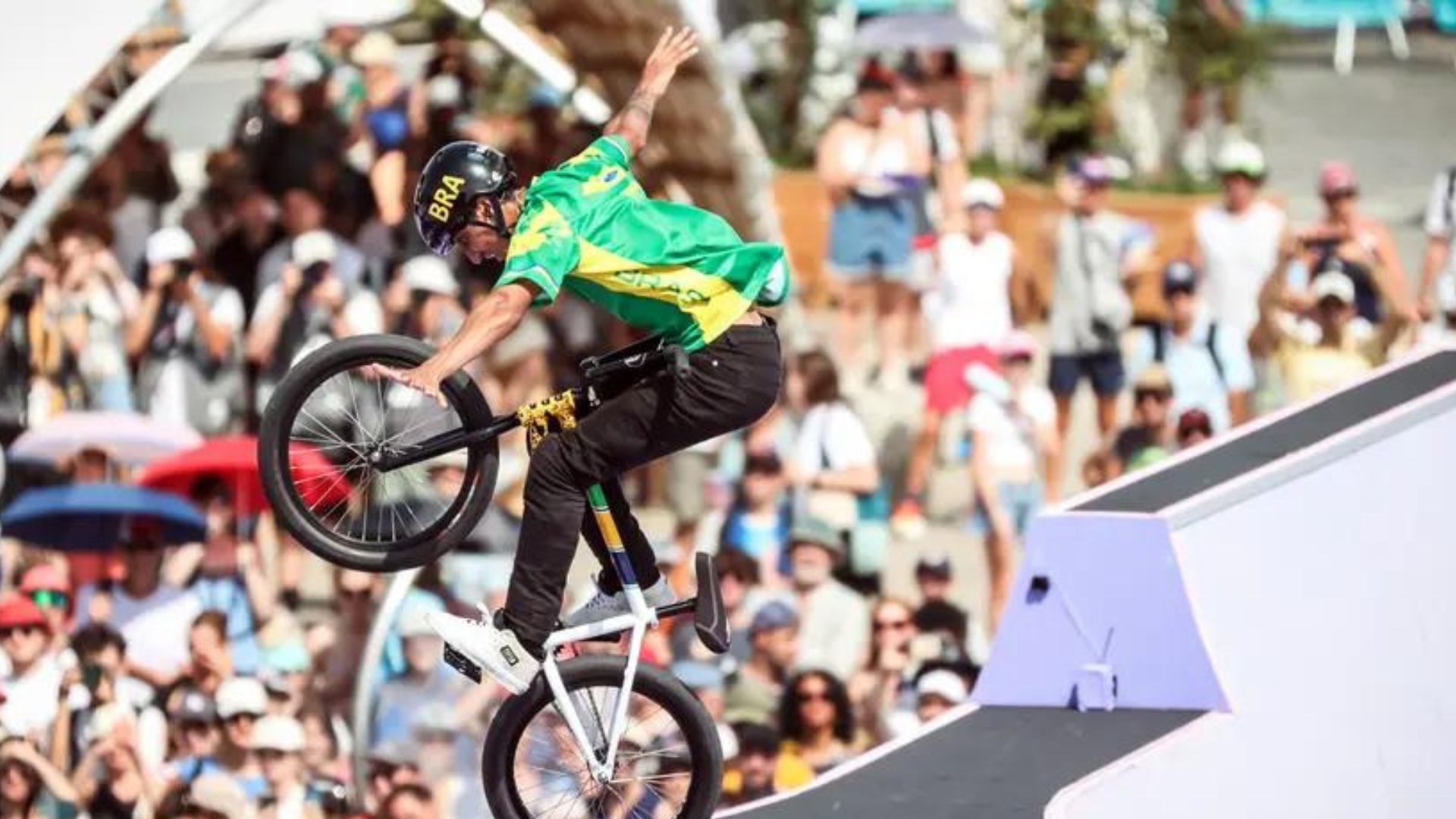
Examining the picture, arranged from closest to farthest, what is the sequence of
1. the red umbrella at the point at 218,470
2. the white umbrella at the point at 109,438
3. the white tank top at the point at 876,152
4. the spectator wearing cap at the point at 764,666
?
the spectator wearing cap at the point at 764,666 → the red umbrella at the point at 218,470 → the white umbrella at the point at 109,438 → the white tank top at the point at 876,152

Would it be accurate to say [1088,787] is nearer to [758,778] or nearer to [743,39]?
[758,778]

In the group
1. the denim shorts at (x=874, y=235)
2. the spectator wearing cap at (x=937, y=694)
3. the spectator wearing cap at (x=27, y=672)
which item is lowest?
the spectator wearing cap at (x=937, y=694)

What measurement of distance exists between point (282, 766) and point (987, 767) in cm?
310

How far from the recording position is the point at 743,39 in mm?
20328

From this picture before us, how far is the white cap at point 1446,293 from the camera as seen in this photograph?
1347cm

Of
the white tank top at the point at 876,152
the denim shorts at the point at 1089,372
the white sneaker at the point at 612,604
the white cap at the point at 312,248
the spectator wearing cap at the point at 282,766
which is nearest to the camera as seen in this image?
the white sneaker at the point at 612,604

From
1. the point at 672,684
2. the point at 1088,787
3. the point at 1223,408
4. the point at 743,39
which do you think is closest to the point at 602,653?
the point at 672,684

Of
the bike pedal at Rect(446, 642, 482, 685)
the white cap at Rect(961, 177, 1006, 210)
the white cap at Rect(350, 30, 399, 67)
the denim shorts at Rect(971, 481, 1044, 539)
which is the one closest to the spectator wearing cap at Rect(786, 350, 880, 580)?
the denim shorts at Rect(971, 481, 1044, 539)

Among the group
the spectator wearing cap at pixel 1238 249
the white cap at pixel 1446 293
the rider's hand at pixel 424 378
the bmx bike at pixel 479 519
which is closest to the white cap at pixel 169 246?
the spectator wearing cap at pixel 1238 249

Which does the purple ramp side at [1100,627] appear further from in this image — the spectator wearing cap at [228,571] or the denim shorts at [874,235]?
the denim shorts at [874,235]

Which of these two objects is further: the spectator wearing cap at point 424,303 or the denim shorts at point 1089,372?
the denim shorts at point 1089,372

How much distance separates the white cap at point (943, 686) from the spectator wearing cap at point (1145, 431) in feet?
5.88

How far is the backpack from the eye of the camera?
13016mm

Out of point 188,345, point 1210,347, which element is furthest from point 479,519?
point 1210,347
